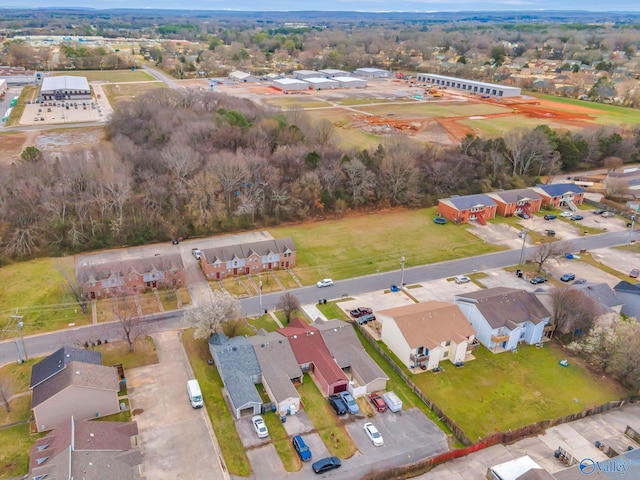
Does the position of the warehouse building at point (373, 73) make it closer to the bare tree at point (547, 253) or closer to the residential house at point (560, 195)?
the residential house at point (560, 195)

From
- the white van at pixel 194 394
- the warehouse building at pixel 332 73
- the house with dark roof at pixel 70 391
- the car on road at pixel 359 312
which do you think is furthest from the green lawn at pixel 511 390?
the warehouse building at pixel 332 73

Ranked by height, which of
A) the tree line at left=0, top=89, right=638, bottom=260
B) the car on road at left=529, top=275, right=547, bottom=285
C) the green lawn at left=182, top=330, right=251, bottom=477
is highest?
the tree line at left=0, top=89, right=638, bottom=260

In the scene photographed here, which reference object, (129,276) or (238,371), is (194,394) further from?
(129,276)

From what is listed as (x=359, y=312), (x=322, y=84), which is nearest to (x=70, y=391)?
(x=359, y=312)

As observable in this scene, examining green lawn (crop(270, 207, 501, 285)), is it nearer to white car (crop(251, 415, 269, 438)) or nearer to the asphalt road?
the asphalt road

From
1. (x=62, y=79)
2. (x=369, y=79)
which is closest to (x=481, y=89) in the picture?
(x=369, y=79)

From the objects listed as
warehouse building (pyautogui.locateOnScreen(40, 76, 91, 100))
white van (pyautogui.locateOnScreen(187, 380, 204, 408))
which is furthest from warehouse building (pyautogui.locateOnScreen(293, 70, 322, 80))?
white van (pyautogui.locateOnScreen(187, 380, 204, 408))
